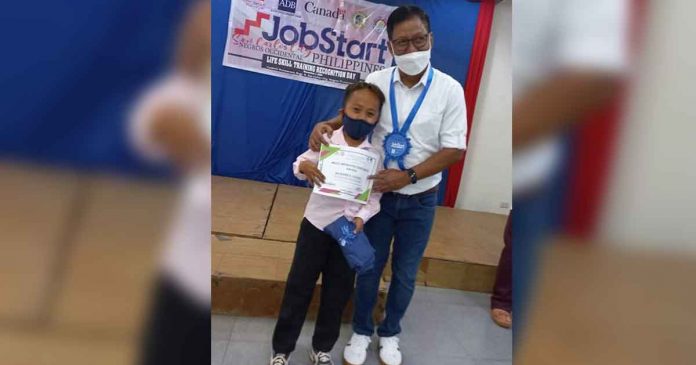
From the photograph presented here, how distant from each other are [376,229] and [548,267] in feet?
3.74

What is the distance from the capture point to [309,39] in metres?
3.32

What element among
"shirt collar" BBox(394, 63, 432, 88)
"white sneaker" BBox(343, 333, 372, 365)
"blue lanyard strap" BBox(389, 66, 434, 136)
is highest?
"shirt collar" BBox(394, 63, 432, 88)

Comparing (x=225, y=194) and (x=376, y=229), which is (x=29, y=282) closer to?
(x=376, y=229)

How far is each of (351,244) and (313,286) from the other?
24 cm

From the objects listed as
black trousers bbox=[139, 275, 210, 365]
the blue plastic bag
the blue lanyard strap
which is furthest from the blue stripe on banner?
black trousers bbox=[139, 275, 210, 365]

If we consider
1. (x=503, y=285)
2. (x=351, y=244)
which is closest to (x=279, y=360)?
(x=351, y=244)

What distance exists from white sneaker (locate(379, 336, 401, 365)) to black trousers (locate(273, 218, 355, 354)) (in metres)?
0.24

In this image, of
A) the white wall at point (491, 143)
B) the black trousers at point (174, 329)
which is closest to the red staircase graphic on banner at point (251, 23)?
the white wall at point (491, 143)

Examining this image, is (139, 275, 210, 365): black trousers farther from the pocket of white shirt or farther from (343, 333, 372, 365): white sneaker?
(343, 333, 372, 365): white sneaker

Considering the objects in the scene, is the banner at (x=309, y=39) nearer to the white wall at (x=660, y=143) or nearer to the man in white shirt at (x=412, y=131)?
the man in white shirt at (x=412, y=131)

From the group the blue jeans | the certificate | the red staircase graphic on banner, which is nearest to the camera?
the certificate

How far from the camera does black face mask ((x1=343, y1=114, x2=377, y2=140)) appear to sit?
122 cm

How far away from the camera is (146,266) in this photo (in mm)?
227

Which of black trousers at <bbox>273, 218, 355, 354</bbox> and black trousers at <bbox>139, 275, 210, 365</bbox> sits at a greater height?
black trousers at <bbox>139, 275, 210, 365</bbox>
